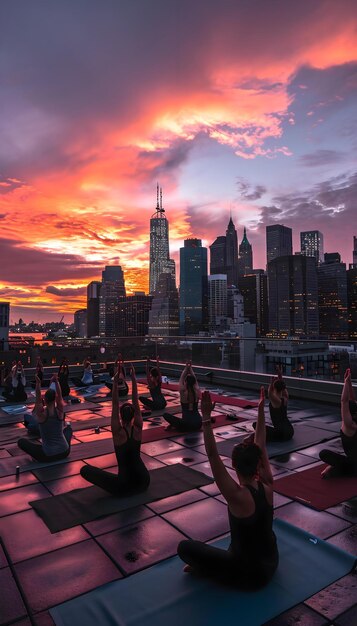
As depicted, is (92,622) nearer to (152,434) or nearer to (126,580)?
(126,580)

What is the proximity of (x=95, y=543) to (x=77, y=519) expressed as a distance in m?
0.62

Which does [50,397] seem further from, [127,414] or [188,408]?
[188,408]

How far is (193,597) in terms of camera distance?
323cm

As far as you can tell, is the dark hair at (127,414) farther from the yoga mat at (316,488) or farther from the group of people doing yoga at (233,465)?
the yoga mat at (316,488)

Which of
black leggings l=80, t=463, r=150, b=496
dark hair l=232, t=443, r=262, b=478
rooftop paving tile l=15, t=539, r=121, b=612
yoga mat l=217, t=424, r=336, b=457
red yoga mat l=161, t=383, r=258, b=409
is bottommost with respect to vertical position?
red yoga mat l=161, t=383, r=258, b=409

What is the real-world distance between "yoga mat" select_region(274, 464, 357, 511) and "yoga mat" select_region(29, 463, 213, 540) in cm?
119

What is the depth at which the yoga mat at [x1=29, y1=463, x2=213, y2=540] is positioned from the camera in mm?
4699

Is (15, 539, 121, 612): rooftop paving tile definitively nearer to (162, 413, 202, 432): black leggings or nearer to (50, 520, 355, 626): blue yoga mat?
(50, 520, 355, 626): blue yoga mat

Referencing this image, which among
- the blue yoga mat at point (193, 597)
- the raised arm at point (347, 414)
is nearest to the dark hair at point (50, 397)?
the blue yoga mat at point (193, 597)

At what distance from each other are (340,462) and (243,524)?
11.3 ft

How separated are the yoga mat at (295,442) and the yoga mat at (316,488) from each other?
109 centimetres

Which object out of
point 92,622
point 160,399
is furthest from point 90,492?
point 160,399

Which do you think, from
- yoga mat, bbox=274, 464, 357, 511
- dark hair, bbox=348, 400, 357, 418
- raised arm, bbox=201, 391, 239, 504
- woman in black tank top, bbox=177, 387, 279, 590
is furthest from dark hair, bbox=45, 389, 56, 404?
dark hair, bbox=348, 400, 357, 418

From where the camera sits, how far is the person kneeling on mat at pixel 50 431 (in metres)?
6.56
